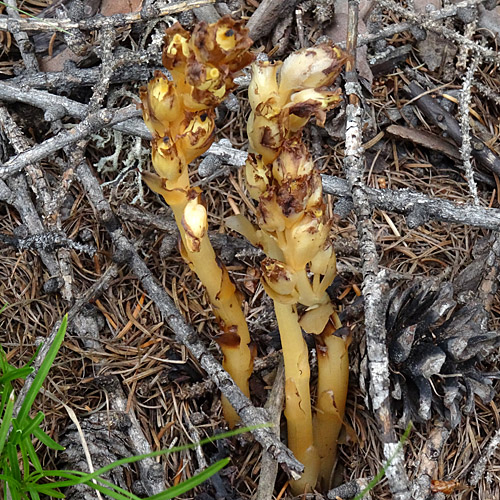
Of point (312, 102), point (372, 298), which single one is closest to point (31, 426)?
point (372, 298)

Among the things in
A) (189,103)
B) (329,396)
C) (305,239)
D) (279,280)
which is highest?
(189,103)

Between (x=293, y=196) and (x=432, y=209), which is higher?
(x=293, y=196)

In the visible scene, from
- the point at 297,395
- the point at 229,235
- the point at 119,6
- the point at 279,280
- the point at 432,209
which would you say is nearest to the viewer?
the point at 279,280

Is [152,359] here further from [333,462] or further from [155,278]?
[333,462]

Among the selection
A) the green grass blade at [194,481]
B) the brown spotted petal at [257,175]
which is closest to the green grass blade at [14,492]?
the green grass blade at [194,481]

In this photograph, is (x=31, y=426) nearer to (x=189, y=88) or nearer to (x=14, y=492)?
(x=14, y=492)

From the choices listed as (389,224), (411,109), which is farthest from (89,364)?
(411,109)

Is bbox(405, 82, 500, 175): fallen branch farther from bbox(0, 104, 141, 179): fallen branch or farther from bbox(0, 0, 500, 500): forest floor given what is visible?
bbox(0, 104, 141, 179): fallen branch

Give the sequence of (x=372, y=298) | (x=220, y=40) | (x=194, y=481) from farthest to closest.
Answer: (x=372, y=298), (x=194, y=481), (x=220, y=40)
